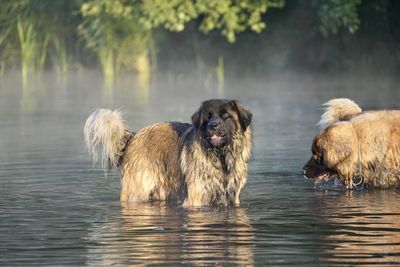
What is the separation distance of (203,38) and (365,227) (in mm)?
32900

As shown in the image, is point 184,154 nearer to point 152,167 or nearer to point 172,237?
point 152,167

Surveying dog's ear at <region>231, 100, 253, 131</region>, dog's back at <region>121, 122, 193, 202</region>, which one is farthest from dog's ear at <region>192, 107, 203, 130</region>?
dog's back at <region>121, 122, 193, 202</region>

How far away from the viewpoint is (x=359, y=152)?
14.6 m

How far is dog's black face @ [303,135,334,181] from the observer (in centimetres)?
1468

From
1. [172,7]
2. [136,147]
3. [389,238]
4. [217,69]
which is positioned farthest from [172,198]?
[217,69]

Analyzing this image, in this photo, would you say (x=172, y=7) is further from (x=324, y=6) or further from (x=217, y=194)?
(x=217, y=194)

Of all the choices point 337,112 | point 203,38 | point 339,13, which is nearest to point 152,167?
point 337,112

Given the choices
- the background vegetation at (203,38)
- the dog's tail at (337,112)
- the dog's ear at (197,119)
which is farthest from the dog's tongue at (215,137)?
the background vegetation at (203,38)

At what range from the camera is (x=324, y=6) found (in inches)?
1465

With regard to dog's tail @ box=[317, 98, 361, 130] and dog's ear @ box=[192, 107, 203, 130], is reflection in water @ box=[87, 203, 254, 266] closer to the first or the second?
dog's ear @ box=[192, 107, 203, 130]

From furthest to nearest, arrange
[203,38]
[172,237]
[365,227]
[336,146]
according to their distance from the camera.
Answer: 1. [203,38]
2. [336,146]
3. [365,227]
4. [172,237]

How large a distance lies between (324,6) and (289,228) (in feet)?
85.0

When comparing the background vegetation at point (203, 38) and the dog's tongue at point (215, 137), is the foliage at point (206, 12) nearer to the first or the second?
the background vegetation at point (203, 38)

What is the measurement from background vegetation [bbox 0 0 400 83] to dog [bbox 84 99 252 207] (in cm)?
2301
